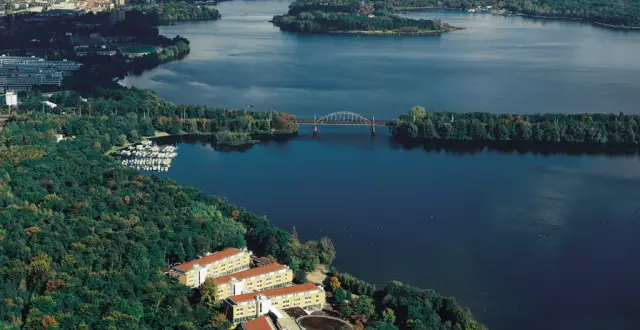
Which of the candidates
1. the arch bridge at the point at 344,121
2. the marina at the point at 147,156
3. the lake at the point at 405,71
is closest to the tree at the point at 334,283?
the marina at the point at 147,156

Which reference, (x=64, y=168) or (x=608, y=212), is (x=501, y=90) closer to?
(x=608, y=212)

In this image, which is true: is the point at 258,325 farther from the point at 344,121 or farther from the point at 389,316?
the point at 344,121

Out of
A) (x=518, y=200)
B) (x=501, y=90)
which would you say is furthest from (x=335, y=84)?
(x=518, y=200)

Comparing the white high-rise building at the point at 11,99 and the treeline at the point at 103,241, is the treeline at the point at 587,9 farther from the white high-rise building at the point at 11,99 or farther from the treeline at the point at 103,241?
the treeline at the point at 103,241

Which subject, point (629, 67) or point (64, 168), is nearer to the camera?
point (64, 168)

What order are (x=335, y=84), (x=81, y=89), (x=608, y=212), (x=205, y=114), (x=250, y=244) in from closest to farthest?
1. (x=250, y=244)
2. (x=608, y=212)
3. (x=205, y=114)
4. (x=81, y=89)
5. (x=335, y=84)

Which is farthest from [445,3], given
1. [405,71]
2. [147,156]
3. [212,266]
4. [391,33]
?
[212,266]
